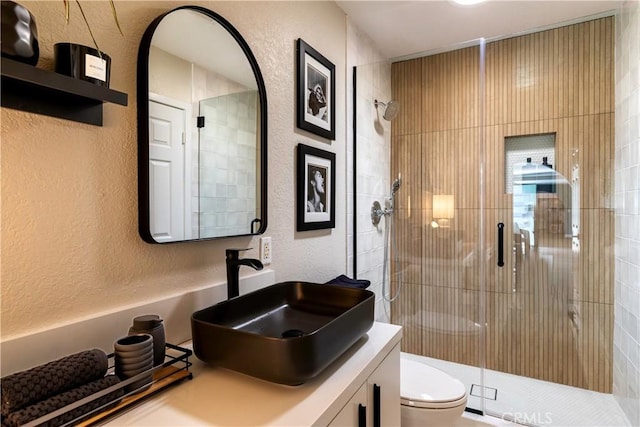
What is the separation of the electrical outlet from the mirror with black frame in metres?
0.06

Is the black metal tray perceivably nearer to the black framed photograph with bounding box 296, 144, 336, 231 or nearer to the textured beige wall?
the textured beige wall

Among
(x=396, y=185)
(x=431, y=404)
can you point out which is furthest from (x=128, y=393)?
(x=396, y=185)

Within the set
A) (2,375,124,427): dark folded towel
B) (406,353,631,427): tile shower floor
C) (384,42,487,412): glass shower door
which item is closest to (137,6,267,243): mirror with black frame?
(2,375,124,427): dark folded towel

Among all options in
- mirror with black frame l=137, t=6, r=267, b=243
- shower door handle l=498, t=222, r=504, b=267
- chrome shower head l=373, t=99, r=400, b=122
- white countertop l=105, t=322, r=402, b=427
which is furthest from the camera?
chrome shower head l=373, t=99, r=400, b=122

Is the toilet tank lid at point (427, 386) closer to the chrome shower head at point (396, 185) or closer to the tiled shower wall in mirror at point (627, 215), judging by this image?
the tiled shower wall in mirror at point (627, 215)

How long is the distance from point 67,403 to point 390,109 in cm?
257

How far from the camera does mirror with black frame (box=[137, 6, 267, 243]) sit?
3.24ft

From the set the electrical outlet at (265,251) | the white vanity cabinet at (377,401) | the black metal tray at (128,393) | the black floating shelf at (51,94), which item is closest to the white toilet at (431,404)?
the white vanity cabinet at (377,401)

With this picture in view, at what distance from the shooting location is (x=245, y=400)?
0.79 metres

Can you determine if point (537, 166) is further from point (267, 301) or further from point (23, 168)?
point (23, 168)

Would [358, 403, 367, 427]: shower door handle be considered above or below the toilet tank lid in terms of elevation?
→ above

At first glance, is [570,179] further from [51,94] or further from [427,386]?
[51,94]

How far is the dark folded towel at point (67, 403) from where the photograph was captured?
0.58 m

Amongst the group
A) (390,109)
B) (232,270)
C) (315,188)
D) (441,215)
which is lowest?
(232,270)
